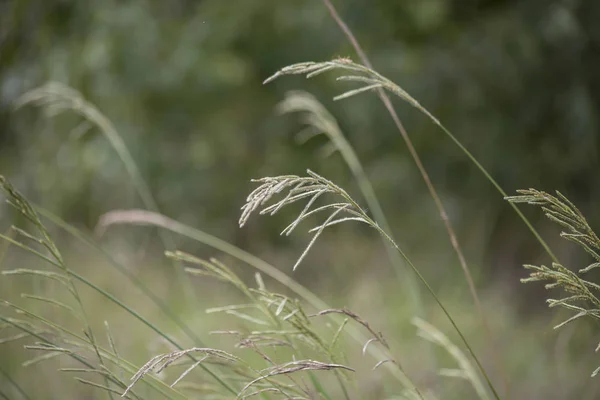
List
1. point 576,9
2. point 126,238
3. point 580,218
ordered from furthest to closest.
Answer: point 126,238 < point 576,9 < point 580,218

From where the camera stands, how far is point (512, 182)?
3.43 m

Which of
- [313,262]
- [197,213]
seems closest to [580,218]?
[313,262]

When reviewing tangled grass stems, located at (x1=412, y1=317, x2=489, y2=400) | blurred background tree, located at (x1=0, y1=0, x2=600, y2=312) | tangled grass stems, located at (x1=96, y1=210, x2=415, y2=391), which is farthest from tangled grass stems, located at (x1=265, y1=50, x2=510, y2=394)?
blurred background tree, located at (x1=0, y1=0, x2=600, y2=312)

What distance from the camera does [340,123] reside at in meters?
3.84

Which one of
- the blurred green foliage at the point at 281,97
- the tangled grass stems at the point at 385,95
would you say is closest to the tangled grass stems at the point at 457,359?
the tangled grass stems at the point at 385,95

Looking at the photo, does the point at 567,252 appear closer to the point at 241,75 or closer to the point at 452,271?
the point at 452,271

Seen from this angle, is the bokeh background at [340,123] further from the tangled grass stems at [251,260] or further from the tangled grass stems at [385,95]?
the tangled grass stems at [385,95]

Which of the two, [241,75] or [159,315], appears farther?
[241,75]

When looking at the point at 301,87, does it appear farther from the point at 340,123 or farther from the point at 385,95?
the point at 385,95

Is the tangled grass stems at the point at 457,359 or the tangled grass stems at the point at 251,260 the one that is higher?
the tangled grass stems at the point at 251,260

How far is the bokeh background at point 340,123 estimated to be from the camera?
3217 mm

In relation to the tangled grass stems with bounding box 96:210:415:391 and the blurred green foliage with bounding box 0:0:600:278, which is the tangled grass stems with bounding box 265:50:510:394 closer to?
the tangled grass stems with bounding box 96:210:415:391

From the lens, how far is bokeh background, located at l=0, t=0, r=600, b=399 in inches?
127

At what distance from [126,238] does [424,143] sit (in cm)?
212
